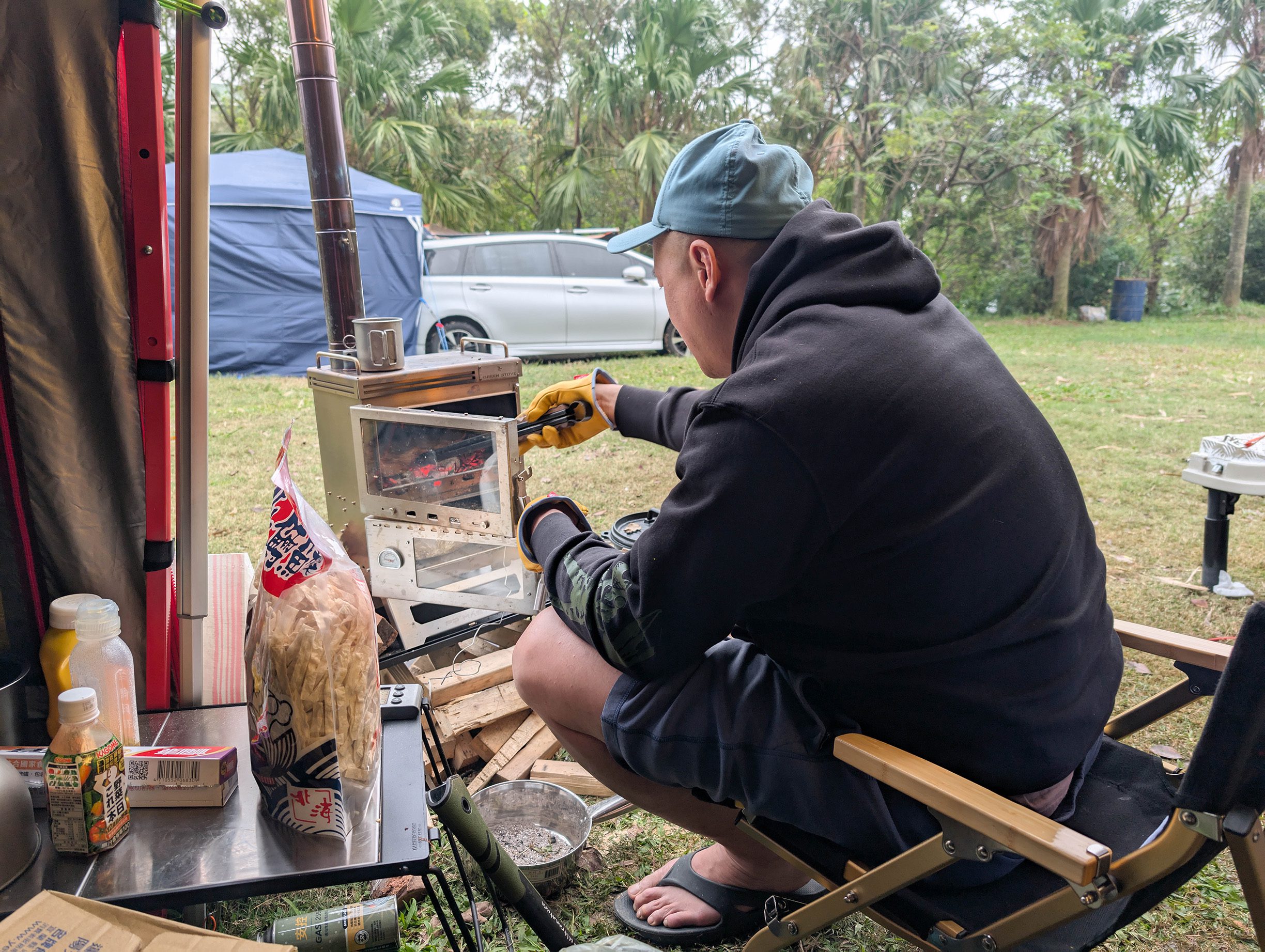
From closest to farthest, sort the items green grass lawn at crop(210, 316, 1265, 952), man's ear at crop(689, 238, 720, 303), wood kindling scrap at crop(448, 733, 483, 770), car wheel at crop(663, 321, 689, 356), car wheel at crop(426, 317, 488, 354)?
man's ear at crop(689, 238, 720, 303), green grass lawn at crop(210, 316, 1265, 952), wood kindling scrap at crop(448, 733, 483, 770), car wheel at crop(426, 317, 488, 354), car wheel at crop(663, 321, 689, 356)

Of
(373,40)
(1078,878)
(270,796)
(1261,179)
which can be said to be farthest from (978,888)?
(1261,179)

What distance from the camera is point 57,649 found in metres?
1.59

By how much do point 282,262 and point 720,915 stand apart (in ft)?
30.2

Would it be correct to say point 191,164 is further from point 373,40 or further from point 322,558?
point 373,40

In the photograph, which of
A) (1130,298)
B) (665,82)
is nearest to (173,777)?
(665,82)

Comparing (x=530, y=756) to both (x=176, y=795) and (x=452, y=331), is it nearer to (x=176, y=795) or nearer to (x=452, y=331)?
(x=176, y=795)

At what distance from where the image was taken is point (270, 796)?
1.33 metres

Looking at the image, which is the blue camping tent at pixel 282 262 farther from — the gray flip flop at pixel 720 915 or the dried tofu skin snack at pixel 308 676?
the dried tofu skin snack at pixel 308 676

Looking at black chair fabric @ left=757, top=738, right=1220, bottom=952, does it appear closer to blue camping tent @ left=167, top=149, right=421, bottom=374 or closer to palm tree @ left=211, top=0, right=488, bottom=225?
blue camping tent @ left=167, top=149, right=421, bottom=374

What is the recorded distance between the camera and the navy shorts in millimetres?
1438

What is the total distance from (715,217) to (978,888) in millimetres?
1284

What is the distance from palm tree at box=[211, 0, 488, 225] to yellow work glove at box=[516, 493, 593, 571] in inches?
495

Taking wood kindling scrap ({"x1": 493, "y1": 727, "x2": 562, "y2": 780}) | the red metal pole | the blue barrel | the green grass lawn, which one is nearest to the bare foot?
the green grass lawn

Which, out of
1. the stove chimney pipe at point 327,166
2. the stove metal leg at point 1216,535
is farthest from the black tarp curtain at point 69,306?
the stove metal leg at point 1216,535
